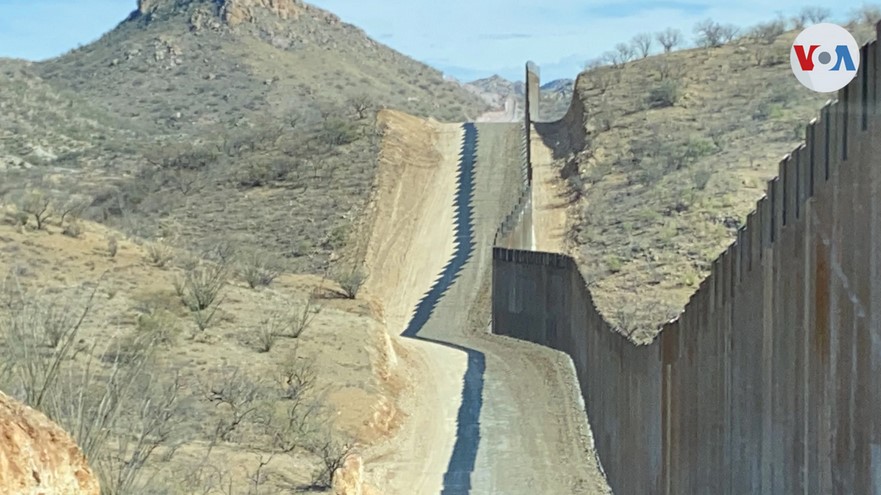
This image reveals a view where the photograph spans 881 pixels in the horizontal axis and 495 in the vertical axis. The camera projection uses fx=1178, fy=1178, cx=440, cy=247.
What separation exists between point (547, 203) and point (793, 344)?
42293 millimetres

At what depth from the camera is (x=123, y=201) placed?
55875 millimetres

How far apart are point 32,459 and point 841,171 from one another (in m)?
5.52

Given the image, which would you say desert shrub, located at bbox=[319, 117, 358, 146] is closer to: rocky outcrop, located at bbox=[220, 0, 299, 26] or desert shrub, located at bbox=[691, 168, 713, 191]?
desert shrub, located at bbox=[691, 168, 713, 191]

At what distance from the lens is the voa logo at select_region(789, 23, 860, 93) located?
8.83 m

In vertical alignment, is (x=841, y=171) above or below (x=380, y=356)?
above

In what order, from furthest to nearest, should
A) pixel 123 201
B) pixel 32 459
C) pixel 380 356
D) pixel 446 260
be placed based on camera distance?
1. pixel 123 201
2. pixel 446 260
3. pixel 380 356
4. pixel 32 459

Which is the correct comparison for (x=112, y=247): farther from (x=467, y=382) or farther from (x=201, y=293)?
(x=467, y=382)

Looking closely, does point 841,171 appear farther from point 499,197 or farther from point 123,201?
point 123,201

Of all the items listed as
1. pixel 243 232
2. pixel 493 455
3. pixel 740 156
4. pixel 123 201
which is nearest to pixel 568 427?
pixel 493 455

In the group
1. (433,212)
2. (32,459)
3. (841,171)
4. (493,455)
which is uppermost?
(433,212)

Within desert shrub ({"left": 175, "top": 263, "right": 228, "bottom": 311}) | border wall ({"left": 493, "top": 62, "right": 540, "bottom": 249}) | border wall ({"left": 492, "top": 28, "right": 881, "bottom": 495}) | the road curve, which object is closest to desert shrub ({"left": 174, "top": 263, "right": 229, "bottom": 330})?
desert shrub ({"left": 175, "top": 263, "right": 228, "bottom": 311})

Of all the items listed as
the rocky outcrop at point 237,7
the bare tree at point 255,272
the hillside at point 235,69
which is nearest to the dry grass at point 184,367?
the bare tree at point 255,272

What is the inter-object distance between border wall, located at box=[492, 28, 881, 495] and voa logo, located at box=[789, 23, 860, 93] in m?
0.54

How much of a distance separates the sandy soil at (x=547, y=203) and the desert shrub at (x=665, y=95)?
21.0 feet
